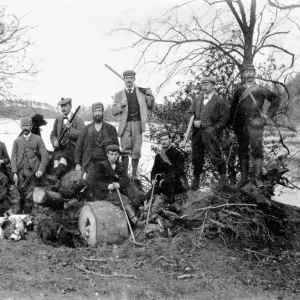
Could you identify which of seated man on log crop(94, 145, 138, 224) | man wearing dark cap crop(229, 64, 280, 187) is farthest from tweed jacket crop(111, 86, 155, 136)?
man wearing dark cap crop(229, 64, 280, 187)

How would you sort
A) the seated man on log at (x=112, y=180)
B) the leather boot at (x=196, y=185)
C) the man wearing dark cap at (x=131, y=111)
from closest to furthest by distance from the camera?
the seated man on log at (x=112, y=180) < the leather boot at (x=196, y=185) < the man wearing dark cap at (x=131, y=111)

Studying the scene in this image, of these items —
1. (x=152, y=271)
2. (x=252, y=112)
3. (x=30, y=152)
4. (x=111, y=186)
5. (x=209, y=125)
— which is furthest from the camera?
(x=30, y=152)

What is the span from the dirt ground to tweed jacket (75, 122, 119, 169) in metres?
1.74

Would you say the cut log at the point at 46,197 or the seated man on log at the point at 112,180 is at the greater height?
the seated man on log at the point at 112,180

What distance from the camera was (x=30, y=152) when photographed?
8.49 m

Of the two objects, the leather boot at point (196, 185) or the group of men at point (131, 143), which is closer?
the group of men at point (131, 143)

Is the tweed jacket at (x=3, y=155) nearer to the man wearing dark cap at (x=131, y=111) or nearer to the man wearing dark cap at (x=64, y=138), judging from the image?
the man wearing dark cap at (x=64, y=138)

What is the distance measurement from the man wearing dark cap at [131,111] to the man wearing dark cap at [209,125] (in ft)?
3.24

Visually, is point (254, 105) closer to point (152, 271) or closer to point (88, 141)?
point (88, 141)

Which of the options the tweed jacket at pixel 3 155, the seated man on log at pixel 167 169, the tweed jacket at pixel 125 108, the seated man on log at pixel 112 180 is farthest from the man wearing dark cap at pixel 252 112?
the tweed jacket at pixel 3 155

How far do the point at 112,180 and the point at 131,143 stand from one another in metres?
1.25

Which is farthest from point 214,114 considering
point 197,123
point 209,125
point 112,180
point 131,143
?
point 112,180

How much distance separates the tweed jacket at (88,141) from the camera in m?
7.91

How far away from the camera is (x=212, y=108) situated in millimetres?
7824
